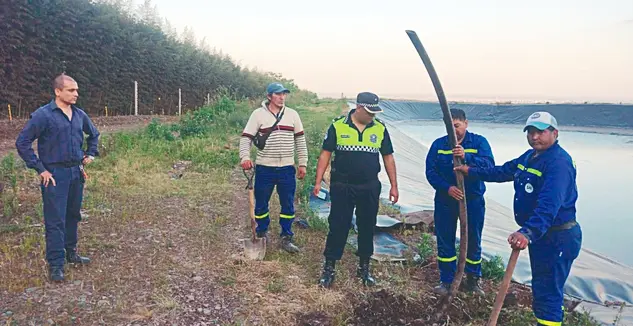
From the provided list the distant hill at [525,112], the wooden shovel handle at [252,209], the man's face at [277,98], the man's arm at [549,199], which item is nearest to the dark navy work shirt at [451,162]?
the man's arm at [549,199]

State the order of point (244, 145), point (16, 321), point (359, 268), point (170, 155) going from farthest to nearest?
point (170, 155) < point (244, 145) < point (359, 268) < point (16, 321)

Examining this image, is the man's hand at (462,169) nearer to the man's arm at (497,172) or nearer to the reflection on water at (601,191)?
the man's arm at (497,172)

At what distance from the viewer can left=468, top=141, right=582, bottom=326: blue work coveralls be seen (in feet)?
9.16

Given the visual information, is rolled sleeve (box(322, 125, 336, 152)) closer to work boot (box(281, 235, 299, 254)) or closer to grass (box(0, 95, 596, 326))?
grass (box(0, 95, 596, 326))

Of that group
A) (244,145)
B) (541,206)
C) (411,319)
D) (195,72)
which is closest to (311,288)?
(411,319)

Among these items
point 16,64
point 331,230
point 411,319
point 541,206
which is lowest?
point 411,319

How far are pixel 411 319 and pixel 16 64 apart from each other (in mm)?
12380

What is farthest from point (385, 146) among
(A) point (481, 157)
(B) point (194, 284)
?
(B) point (194, 284)

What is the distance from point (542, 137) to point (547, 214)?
18.5 inches

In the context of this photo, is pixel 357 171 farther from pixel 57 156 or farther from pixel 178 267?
pixel 57 156

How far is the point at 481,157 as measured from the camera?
373 cm

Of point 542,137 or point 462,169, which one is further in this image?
point 462,169

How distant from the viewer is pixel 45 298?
11.5 ft

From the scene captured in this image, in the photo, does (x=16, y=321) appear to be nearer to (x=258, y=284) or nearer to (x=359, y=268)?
(x=258, y=284)
